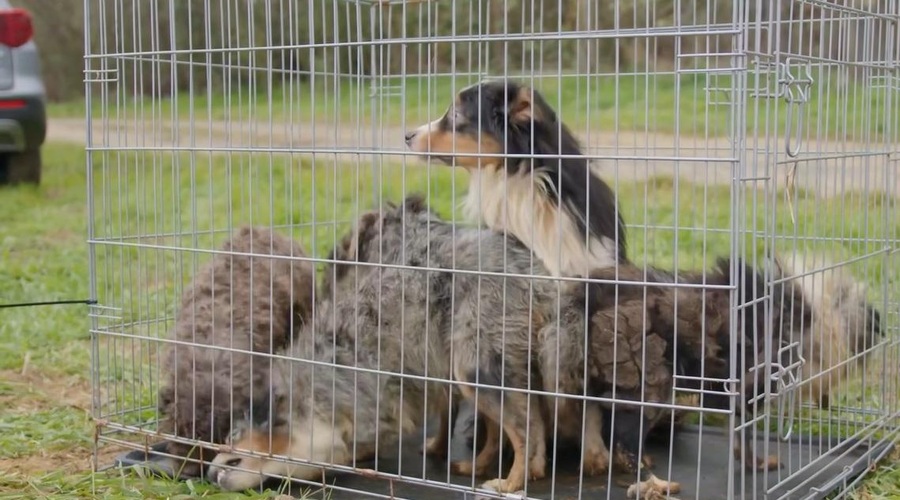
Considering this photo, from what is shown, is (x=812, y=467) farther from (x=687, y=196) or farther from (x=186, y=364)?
(x=687, y=196)

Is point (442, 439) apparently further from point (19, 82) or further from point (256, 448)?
point (19, 82)

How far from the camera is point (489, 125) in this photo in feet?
13.4

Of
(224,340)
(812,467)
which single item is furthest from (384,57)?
(812,467)

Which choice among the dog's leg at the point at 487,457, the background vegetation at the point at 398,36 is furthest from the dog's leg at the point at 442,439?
the background vegetation at the point at 398,36

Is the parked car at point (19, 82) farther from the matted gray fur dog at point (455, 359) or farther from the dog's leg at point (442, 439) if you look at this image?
the dog's leg at point (442, 439)

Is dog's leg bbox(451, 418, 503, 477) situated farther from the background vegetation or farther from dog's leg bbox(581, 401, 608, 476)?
the background vegetation

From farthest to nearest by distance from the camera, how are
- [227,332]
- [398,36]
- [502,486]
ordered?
[398,36] → [227,332] → [502,486]

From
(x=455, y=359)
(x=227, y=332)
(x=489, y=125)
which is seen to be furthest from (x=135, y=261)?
(x=455, y=359)

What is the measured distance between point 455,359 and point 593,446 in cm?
62

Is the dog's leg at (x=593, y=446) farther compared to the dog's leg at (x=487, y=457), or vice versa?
the dog's leg at (x=487, y=457)

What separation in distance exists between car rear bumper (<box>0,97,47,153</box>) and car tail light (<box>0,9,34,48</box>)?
0.50 metres

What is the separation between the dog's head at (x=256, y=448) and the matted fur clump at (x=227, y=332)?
9 cm

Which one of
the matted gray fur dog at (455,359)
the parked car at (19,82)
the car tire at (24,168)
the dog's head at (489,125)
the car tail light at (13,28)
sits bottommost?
the matted gray fur dog at (455,359)

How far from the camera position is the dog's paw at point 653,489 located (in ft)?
11.5
